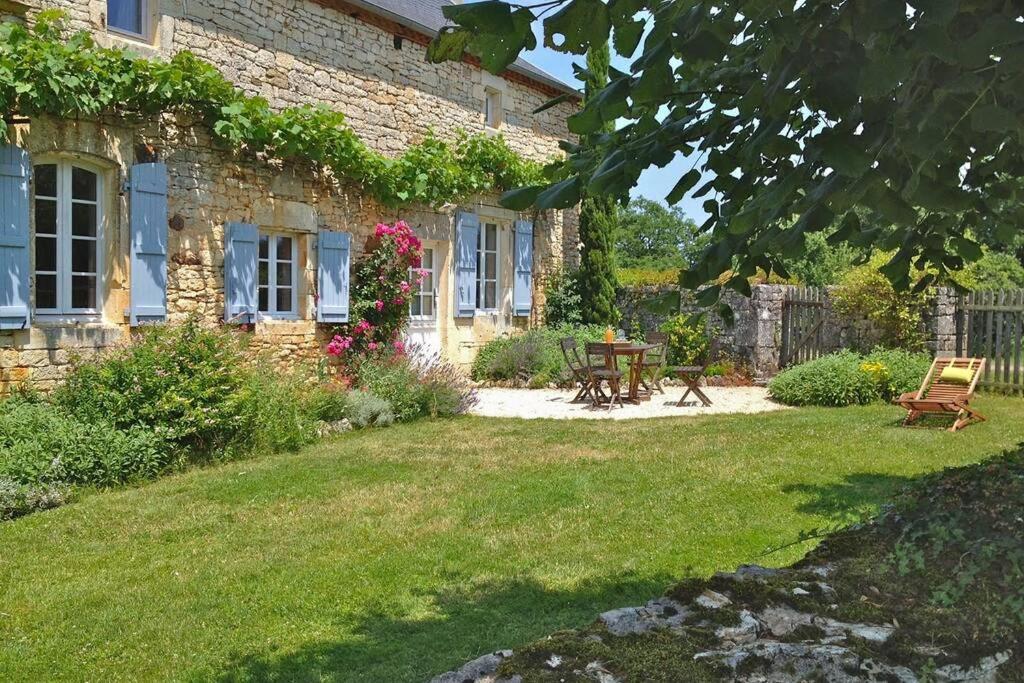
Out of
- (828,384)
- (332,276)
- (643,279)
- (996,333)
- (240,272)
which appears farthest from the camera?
(643,279)

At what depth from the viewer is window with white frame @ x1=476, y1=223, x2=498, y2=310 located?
14539 mm

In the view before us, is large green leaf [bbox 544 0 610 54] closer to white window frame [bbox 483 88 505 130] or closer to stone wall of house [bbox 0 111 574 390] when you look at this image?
stone wall of house [bbox 0 111 574 390]

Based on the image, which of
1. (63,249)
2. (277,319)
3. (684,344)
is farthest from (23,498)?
(684,344)

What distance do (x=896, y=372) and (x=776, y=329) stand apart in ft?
8.61

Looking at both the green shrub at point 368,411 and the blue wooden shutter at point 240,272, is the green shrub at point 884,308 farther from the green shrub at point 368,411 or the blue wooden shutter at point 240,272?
the blue wooden shutter at point 240,272

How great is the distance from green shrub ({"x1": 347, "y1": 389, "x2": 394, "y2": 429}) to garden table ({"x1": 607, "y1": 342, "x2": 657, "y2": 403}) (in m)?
3.15

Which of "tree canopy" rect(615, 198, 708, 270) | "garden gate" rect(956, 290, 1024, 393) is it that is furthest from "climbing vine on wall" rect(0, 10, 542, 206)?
"tree canopy" rect(615, 198, 708, 270)

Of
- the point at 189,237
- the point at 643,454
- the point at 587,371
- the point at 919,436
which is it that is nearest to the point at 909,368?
the point at 919,436

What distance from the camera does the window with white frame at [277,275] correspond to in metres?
10.6

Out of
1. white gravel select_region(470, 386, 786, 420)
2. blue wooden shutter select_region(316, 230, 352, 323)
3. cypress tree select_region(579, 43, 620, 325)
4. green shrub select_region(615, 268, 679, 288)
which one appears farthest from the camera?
green shrub select_region(615, 268, 679, 288)

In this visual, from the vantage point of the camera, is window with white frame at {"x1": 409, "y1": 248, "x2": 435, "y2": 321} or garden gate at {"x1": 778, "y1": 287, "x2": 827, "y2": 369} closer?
window with white frame at {"x1": 409, "y1": 248, "x2": 435, "y2": 321}

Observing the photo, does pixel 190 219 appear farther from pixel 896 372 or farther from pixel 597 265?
pixel 896 372

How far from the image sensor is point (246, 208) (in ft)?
33.2

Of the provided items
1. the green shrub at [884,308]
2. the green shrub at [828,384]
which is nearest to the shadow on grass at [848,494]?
the green shrub at [828,384]
